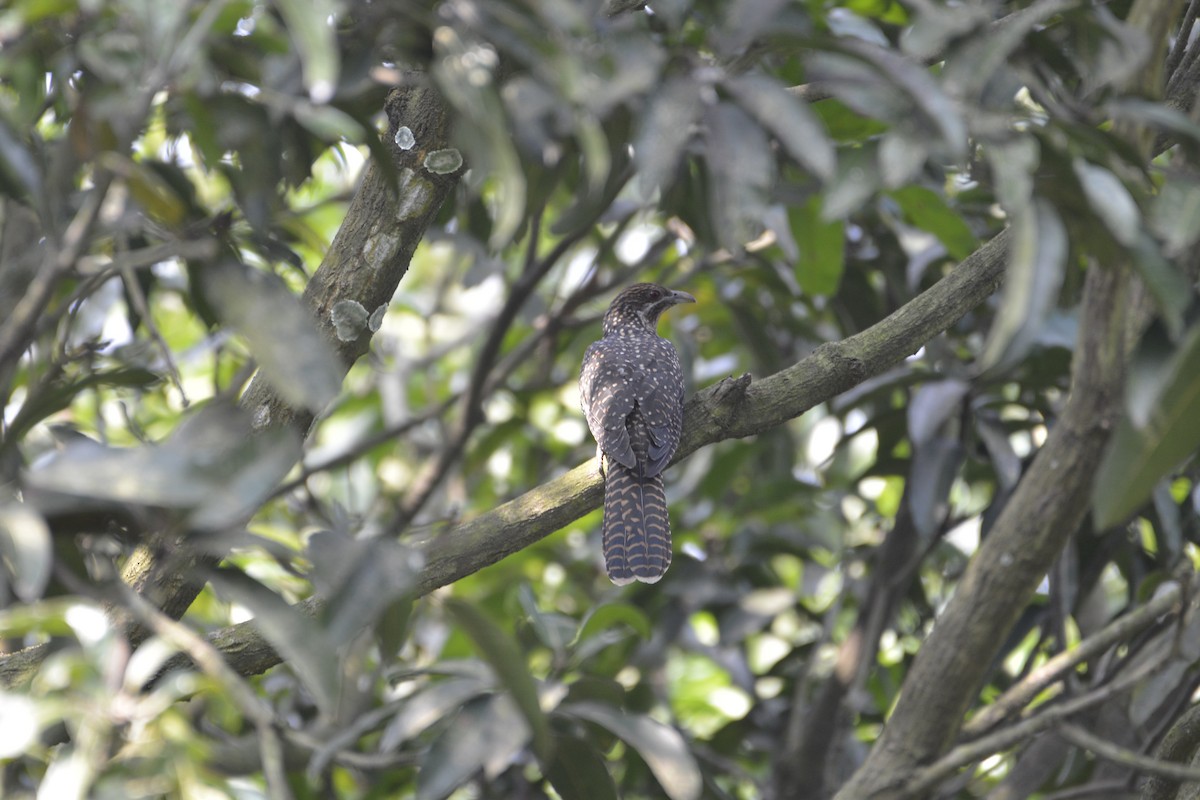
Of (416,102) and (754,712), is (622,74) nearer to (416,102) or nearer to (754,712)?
(416,102)

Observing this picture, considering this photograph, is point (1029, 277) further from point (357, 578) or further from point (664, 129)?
point (357, 578)

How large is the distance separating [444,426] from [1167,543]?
3.25 meters

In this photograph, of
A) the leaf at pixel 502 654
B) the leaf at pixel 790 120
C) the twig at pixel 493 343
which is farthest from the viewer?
the twig at pixel 493 343

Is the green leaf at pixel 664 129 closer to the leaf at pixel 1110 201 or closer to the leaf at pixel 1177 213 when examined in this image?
the leaf at pixel 1110 201

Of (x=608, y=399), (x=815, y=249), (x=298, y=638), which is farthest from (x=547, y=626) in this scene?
(x=298, y=638)

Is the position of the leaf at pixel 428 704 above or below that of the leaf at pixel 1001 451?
above

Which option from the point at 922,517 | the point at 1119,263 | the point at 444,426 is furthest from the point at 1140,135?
the point at 444,426

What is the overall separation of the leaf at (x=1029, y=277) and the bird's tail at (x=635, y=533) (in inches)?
104

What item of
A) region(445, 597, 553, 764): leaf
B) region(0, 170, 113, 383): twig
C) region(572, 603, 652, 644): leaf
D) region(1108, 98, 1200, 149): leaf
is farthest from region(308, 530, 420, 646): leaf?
region(572, 603, 652, 644): leaf

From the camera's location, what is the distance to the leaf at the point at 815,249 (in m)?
4.33

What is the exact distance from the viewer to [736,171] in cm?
178

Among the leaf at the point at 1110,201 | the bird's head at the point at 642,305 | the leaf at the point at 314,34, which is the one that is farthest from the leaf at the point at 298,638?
the bird's head at the point at 642,305

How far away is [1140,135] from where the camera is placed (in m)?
2.05

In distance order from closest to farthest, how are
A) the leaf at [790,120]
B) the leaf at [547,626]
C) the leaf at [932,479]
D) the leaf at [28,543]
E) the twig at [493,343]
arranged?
the leaf at [28,543] → the leaf at [790,120] → the twig at [493,343] → the leaf at [547,626] → the leaf at [932,479]
